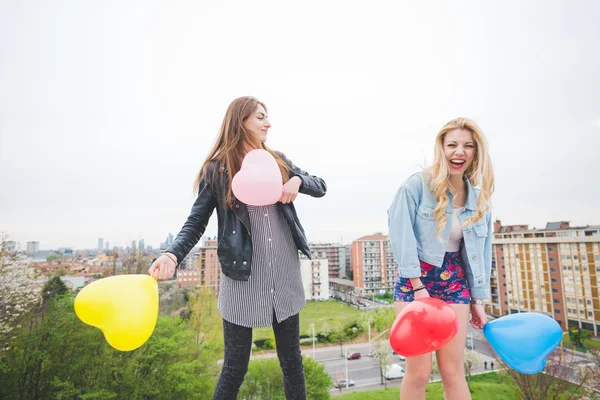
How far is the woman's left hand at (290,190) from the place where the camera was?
1498mm

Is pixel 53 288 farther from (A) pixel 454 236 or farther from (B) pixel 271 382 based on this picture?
(A) pixel 454 236

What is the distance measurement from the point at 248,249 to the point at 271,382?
2066cm

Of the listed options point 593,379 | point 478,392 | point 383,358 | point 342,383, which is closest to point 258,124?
point 593,379

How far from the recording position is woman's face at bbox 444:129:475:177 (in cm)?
172

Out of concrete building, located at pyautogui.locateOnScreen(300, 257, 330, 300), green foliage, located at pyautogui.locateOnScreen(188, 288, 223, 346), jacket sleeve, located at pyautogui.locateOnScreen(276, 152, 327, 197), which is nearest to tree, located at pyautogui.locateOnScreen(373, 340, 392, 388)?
green foliage, located at pyautogui.locateOnScreen(188, 288, 223, 346)

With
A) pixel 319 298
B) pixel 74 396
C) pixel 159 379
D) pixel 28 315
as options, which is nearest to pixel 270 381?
pixel 159 379

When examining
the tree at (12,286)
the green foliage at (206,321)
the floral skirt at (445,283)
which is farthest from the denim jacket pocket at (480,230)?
the green foliage at (206,321)

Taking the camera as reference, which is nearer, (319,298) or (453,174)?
(453,174)

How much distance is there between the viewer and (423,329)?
1.33m

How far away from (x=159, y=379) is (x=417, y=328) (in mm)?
19494

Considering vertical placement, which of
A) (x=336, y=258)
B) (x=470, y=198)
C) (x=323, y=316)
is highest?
(x=470, y=198)

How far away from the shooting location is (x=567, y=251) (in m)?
31.8

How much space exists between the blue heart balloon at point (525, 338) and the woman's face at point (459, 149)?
784 mm

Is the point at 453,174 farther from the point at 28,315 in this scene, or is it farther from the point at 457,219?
the point at 28,315
